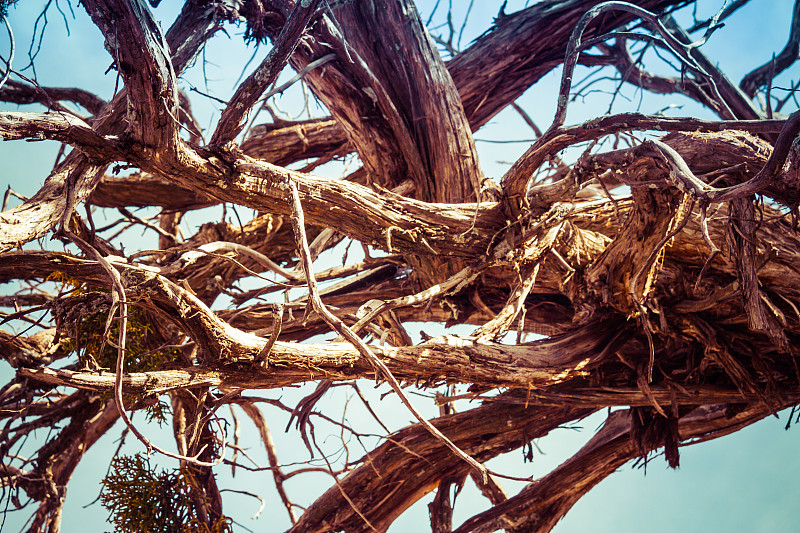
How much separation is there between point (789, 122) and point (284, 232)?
76.1 inches

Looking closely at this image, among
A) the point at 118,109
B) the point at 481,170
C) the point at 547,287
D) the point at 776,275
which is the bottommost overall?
the point at 776,275

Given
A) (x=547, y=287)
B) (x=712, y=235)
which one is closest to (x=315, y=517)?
(x=547, y=287)

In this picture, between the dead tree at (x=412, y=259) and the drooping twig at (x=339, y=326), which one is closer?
the drooping twig at (x=339, y=326)

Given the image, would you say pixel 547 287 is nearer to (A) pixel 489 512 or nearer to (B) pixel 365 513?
(A) pixel 489 512

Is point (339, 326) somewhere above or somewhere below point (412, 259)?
below

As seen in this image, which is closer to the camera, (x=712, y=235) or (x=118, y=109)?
(x=118, y=109)

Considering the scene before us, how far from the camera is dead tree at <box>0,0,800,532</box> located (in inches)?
44.9

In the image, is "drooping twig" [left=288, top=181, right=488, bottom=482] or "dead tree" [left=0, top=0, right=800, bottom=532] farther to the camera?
"dead tree" [left=0, top=0, right=800, bottom=532]

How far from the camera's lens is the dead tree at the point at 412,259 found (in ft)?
3.74

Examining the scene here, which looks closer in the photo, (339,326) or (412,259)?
(339,326)

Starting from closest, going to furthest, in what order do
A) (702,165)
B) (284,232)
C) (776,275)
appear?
1. (702,165)
2. (776,275)
3. (284,232)

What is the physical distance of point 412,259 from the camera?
6.45 feet

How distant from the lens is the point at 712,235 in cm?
173

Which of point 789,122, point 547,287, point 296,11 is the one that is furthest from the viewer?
Answer: point 547,287
